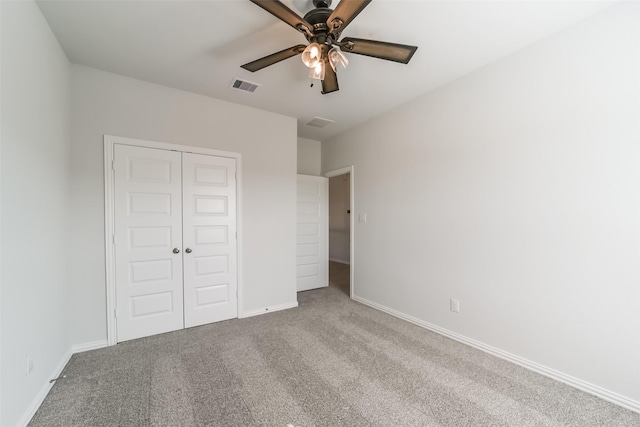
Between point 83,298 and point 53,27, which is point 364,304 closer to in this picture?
point 83,298

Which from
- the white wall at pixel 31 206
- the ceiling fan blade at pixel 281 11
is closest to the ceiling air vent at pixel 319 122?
the ceiling fan blade at pixel 281 11

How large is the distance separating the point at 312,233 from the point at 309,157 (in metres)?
1.44

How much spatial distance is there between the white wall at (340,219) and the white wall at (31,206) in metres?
5.76

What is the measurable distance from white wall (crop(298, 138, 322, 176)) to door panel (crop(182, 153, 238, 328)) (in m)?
1.70

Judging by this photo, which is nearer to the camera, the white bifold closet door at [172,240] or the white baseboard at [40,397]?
the white baseboard at [40,397]

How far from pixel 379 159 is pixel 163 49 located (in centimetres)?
273

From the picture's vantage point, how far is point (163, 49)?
228 centimetres

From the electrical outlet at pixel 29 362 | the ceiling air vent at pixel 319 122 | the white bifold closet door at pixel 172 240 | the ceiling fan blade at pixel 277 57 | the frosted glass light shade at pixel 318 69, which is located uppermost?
the ceiling air vent at pixel 319 122

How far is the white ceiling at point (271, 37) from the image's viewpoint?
1.83 m

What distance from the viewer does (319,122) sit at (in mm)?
3965

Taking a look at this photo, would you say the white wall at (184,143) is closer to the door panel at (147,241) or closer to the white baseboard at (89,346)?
the white baseboard at (89,346)

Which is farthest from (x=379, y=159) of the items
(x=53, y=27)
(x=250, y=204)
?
(x=53, y=27)

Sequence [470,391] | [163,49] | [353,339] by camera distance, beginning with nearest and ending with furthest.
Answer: [470,391], [163,49], [353,339]

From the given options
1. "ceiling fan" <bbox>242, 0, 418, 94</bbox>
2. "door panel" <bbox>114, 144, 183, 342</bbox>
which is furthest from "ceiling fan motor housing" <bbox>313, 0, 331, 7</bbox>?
"door panel" <bbox>114, 144, 183, 342</bbox>
